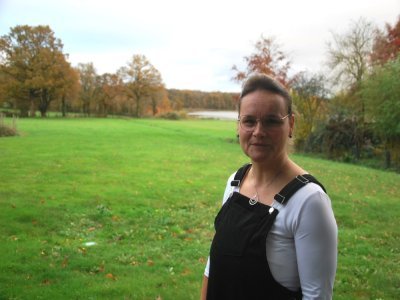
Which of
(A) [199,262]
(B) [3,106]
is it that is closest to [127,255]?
(A) [199,262]

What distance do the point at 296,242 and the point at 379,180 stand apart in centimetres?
1610

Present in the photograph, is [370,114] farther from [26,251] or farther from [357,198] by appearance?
[26,251]

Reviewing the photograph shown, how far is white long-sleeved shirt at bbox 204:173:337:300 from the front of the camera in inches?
70.7

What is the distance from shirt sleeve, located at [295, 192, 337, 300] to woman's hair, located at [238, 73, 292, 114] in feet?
2.05

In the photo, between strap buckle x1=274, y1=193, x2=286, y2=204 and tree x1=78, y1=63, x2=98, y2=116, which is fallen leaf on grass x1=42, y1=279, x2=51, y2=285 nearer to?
strap buckle x1=274, y1=193, x2=286, y2=204

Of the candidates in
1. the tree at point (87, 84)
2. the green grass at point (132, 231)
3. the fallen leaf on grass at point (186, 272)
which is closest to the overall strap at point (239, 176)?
the green grass at point (132, 231)

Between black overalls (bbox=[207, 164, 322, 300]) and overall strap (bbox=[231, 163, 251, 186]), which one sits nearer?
black overalls (bbox=[207, 164, 322, 300])

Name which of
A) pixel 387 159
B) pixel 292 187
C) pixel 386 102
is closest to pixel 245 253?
pixel 292 187

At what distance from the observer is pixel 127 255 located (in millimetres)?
6594

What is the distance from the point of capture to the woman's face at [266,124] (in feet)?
7.03

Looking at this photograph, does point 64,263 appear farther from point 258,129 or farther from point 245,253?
point 258,129

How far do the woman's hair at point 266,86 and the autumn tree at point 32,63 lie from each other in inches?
2635

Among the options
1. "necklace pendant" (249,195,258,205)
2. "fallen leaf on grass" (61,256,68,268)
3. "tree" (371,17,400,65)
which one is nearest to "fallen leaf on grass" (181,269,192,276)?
"fallen leaf on grass" (61,256,68,268)

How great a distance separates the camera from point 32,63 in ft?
208
